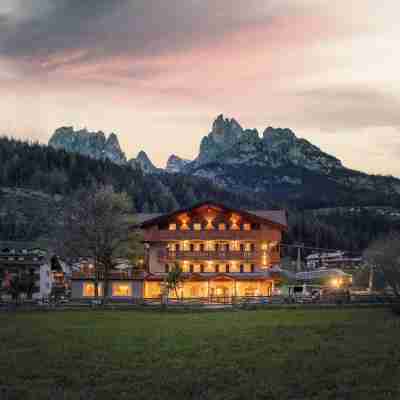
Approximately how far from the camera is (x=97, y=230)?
63.0m

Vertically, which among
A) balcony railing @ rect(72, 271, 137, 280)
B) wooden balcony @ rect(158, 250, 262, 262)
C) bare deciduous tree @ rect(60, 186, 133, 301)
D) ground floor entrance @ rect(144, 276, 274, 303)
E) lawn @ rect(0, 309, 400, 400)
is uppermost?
bare deciduous tree @ rect(60, 186, 133, 301)

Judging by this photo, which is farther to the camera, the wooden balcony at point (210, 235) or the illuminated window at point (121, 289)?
the wooden balcony at point (210, 235)

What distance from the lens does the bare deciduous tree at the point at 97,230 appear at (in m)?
63.1

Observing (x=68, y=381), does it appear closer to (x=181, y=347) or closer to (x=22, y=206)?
(x=181, y=347)

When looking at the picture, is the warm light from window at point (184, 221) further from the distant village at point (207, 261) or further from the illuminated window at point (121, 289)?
the illuminated window at point (121, 289)

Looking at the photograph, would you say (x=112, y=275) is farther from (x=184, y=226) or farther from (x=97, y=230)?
(x=97, y=230)

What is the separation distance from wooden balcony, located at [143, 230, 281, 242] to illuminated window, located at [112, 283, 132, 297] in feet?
21.4

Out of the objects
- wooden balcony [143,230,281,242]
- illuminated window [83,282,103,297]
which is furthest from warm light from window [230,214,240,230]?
illuminated window [83,282,103,297]

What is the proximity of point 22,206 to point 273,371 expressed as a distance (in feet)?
597

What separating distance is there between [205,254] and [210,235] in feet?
8.56

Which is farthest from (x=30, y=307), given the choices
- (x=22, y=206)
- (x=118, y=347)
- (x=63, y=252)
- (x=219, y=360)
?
(x=22, y=206)

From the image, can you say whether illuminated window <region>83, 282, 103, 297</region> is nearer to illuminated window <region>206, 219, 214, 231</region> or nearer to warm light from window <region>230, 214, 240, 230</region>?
illuminated window <region>206, 219, 214, 231</region>

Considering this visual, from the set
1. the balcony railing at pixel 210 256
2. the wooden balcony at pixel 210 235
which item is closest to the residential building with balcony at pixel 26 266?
the wooden balcony at pixel 210 235

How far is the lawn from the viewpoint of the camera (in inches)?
649
